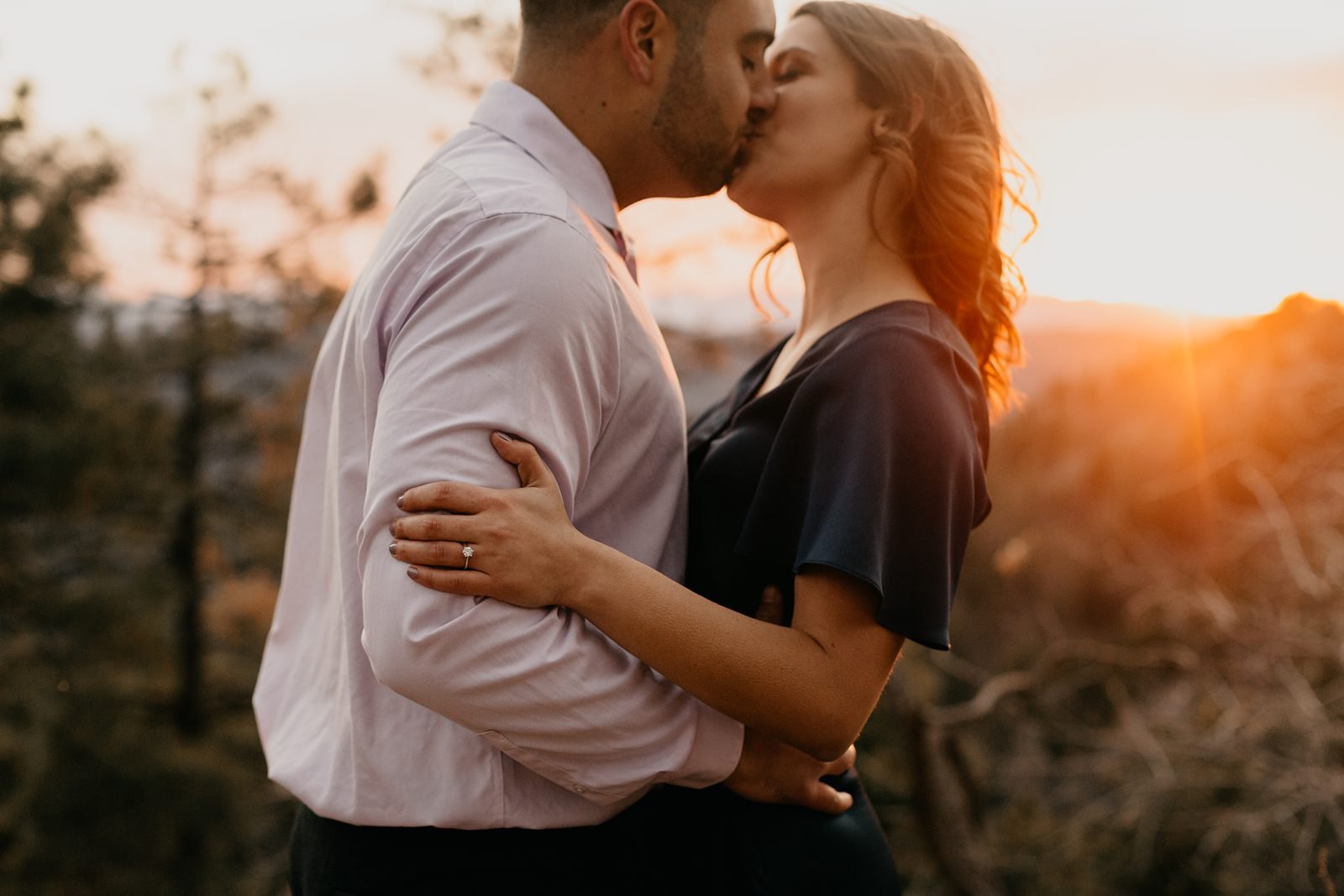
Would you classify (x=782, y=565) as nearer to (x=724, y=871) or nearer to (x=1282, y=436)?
(x=724, y=871)

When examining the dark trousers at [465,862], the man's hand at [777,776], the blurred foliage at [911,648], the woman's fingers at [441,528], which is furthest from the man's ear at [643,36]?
the blurred foliage at [911,648]

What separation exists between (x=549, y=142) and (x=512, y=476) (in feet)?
2.00

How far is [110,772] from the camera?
11008 mm

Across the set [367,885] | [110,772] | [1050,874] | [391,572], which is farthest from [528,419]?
[110,772]

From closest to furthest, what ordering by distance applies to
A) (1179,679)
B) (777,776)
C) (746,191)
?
(777,776) < (746,191) < (1179,679)

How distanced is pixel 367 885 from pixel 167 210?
12005 millimetres

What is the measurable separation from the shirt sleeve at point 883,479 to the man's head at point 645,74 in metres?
0.46

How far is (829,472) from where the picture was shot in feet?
4.94

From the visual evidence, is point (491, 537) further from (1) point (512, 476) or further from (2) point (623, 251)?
(2) point (623, 251)

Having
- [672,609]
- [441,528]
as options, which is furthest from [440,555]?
[672,609]

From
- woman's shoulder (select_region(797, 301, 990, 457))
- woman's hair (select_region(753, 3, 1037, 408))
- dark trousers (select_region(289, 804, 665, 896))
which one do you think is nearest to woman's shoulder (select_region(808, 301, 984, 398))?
woman's shoulder (select_region(797, 301, 990, 457))

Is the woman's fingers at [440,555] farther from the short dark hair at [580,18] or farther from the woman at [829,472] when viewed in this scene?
the short dark hair at [580,18]

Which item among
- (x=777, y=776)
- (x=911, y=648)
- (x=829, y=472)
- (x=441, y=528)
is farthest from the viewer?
(x=911, y=648)

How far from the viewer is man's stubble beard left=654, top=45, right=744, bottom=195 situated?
1726 mm
